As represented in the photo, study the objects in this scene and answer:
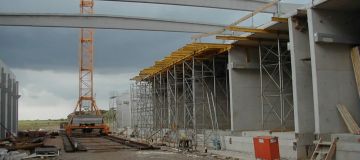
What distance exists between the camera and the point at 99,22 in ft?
77.7

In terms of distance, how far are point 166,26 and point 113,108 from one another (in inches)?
1469

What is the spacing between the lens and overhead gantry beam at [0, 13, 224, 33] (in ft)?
74.2

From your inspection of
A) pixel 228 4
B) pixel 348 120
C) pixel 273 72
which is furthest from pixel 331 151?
pixel 228 4

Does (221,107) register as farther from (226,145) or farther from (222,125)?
(226,145)

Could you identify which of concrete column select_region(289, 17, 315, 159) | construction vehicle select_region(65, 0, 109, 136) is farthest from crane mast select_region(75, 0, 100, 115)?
concrete column select_region(289, 17, 315, 159)

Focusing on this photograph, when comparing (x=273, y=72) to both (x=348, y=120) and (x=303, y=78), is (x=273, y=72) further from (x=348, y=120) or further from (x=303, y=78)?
(x=348, y=120)

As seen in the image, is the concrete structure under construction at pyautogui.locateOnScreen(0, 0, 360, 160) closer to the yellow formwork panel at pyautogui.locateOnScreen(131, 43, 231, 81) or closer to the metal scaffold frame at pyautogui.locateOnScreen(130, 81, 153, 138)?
the yellow formwork panel at pyautogui.locateOnScreen(131, 43, 231, 81)

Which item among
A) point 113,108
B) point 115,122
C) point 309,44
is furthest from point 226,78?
point 113,108

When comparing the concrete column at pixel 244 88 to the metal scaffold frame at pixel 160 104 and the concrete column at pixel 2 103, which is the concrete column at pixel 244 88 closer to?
the metal scaffold frame at pixel 160 104

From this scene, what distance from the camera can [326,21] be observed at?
1606cm

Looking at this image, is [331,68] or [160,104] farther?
[160,104]

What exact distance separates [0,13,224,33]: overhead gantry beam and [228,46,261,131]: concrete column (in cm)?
399

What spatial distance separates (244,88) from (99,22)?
330 inches

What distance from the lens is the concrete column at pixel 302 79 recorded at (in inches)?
654
